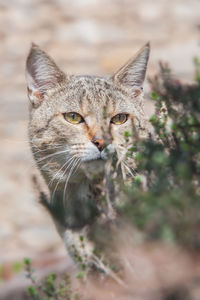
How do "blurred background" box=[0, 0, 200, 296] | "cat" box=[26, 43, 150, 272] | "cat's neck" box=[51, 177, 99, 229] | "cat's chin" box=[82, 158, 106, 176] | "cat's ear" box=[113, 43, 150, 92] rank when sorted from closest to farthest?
"cat's neck" box=[51, 177, 99, 229] → "cat's chin" box=[82, 158, 106, 176] → "cat" box=[26, 43, 150, 272] → "cat's ear" box=[113, 43, 150, 92] → "blurred background" box=[0, 0, 200, 296]

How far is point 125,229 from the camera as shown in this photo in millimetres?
1672

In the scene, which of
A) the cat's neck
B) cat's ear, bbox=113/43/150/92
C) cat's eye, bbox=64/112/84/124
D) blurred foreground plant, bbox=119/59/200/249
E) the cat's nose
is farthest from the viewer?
cat's ear, bbox=113/43/150/92

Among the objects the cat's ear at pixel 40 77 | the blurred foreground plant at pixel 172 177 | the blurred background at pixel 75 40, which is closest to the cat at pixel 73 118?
the cat's ear at pixel 40 77

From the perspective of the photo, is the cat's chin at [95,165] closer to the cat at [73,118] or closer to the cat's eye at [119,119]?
the cat at [73,118]

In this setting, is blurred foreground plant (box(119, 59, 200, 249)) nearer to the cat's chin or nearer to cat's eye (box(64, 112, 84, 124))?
the cat's chin

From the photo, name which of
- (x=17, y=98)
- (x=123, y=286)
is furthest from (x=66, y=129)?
(x=17, y=98)

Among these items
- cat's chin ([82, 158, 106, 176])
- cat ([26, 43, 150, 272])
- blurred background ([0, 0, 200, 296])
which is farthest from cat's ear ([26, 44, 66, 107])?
blurred background ([0, 0, 200, 296])

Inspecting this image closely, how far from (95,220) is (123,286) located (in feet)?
1.09

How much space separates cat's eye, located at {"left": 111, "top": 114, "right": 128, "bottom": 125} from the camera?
3164mm

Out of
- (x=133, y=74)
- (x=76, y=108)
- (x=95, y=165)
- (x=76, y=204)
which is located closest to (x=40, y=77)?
(x=76, y=108)

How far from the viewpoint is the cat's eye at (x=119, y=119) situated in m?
3.16

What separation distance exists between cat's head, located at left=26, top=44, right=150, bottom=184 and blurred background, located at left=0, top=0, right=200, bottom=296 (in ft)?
9.00

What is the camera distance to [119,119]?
318 cm

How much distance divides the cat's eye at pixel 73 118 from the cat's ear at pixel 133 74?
0.43 meters
